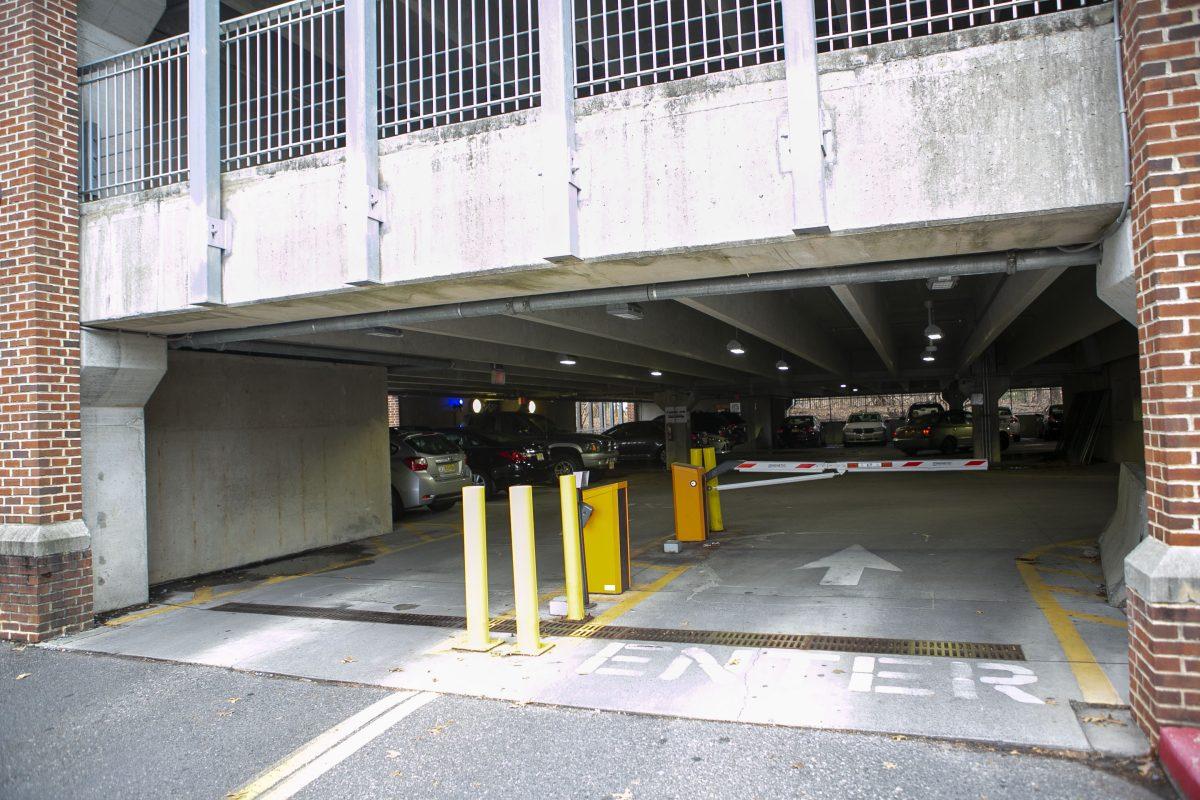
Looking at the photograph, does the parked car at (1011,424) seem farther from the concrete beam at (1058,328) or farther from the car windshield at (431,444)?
the car windshield at (431,444)

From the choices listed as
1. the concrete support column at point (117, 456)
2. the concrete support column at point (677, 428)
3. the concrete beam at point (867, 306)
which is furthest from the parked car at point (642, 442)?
the concrete support column at point (117, 456)

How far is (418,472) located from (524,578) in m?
8.46

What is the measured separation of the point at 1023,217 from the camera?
4.21 m

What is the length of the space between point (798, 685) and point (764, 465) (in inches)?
234

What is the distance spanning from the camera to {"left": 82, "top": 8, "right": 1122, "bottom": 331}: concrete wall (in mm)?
4141

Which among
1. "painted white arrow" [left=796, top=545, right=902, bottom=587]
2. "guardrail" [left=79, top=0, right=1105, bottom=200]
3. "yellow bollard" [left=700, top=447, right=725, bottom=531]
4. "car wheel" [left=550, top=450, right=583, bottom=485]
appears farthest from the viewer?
"car wheel" [left=550, top=450, right=583, bottom=485]

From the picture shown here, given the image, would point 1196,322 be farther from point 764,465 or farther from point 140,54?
point 140,54

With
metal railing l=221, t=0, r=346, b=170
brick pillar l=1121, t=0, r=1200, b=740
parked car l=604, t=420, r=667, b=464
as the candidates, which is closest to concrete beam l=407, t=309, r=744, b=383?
metal railing l=221, t=0, r=346, b=170

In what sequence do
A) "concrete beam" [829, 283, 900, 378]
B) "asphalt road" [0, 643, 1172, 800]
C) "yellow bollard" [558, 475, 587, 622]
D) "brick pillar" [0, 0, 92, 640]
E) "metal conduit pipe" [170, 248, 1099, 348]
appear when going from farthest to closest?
1. "concrete beam" [829, 283, 900, 378]
2. "brick pillar" [0, 0, 92, 640]
3. "yellow bollard" [558, 475, 587, 622]
4. "metal conduit pipe" [170, 248, 1099, 348]
5. "asphalt road" [0, 643, 1172, 800]

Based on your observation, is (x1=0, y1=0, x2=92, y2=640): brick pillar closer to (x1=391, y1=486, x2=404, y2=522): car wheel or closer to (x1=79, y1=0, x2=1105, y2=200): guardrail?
(x1=79, y1=0, x2=1105, y2=200): guardrail

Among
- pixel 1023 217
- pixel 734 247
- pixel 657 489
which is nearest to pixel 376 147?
pixel 734 247

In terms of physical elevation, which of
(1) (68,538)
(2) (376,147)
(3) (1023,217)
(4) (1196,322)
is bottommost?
(1) (68,538)

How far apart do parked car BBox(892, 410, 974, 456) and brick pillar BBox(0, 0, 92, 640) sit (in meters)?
23.1

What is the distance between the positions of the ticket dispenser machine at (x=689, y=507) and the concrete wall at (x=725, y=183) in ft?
15.0
